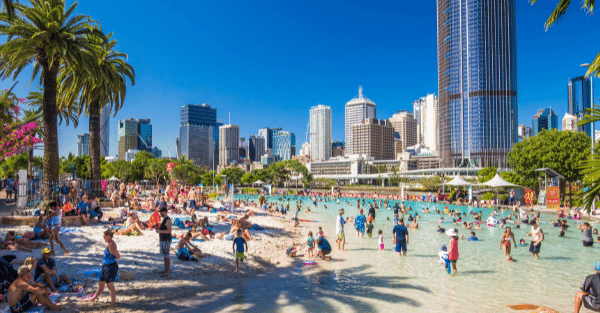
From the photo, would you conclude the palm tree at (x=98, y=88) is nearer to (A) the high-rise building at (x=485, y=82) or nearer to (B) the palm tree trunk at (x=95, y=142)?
(B) the palm tree trunk at (x=95, y=142)

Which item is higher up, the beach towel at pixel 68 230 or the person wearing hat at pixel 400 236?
the beach towel at pixel 68 230

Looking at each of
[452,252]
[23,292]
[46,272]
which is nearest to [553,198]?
[452,252]

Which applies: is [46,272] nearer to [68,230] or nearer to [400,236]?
[68,230]

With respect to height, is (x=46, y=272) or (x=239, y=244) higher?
(x=46, y=272)

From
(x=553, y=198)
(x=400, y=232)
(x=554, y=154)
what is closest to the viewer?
(x=400, y=232)

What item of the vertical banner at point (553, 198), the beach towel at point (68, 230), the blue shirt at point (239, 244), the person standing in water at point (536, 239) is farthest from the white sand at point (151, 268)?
the vertical banner at point (553, 198)
